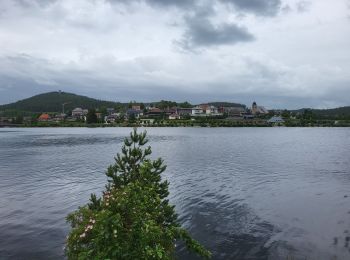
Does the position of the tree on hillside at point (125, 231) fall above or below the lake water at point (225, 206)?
above

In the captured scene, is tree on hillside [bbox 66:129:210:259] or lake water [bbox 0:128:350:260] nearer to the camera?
tree on hillside [bbox 66:129:210:259]

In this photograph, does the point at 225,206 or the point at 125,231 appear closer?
the point at 125,231

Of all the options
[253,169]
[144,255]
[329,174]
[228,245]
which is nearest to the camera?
[144,255]

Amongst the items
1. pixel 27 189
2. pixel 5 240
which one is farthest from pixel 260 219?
pixel 27 189

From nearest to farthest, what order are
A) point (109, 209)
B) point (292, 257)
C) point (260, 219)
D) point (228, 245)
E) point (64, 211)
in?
point (109, 209), point (292, 257), point (228, 245), point (260, 219), point (64, 211)

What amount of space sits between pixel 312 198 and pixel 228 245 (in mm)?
23347

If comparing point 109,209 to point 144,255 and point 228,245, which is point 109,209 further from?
point 228,245

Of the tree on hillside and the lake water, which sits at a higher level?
the tree on hillside

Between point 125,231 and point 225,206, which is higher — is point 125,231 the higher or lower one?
the higher one

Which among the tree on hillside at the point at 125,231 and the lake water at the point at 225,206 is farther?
the lake water at the point at 225,206

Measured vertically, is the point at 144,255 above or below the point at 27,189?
above

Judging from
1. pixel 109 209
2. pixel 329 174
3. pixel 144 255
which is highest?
pixel 109 209

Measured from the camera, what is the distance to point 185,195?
49938 mm

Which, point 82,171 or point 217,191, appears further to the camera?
point 82,171
